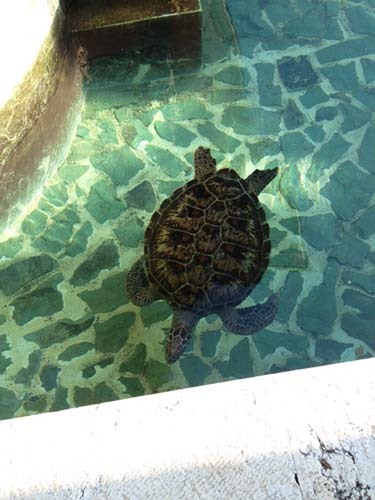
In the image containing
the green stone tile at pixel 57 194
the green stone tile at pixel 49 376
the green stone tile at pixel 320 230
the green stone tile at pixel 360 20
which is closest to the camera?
the green stone tile at pixel 49 376

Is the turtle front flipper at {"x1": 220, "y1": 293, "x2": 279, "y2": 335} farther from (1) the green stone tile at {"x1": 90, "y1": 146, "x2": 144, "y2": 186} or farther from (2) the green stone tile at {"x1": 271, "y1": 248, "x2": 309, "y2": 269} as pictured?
(1) the green stone tile at {"x1": 90, "y1": 146, "x2": 144, "y2": 186}

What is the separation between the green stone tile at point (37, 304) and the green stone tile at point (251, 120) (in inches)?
50.4

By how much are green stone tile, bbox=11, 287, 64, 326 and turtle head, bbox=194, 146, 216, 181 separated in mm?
900

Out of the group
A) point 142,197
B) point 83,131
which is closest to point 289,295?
point 142,197

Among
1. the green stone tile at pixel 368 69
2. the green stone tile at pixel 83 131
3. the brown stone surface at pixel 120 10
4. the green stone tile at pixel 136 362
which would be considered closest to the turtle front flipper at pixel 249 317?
the green stone tile at pixel 136 362

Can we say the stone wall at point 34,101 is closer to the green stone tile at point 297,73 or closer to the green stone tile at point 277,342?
the green stone tile at point 297,73

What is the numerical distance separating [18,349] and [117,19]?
6.21 feet

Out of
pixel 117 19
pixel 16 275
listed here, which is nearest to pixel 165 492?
pixel 16 275

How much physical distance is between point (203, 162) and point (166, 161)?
21 cm

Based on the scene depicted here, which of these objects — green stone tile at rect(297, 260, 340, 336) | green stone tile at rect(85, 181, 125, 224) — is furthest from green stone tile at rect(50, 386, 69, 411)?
green stone tile at rect(297, 260, 340, 336)

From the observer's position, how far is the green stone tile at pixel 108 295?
8.58 ft

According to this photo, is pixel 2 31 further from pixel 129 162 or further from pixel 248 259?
pixel 248 259

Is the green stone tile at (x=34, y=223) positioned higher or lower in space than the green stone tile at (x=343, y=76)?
higher

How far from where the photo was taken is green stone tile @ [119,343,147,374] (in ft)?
8.07
